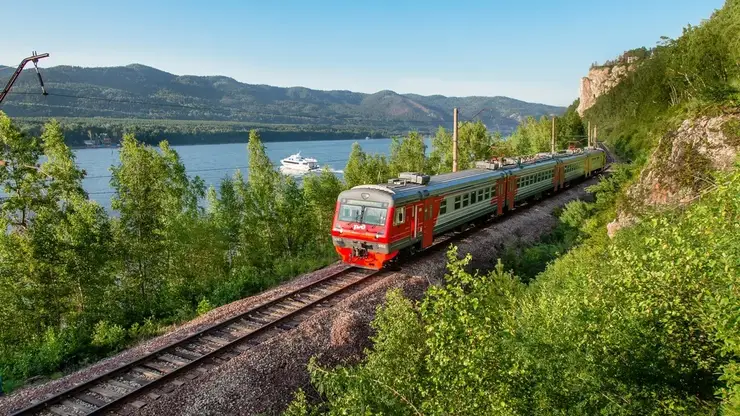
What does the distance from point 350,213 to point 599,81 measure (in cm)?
11103

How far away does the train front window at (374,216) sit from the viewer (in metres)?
15.5

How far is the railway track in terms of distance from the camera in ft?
29.6

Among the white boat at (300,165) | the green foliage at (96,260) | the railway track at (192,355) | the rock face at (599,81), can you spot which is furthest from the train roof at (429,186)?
the rock face at (599,81)

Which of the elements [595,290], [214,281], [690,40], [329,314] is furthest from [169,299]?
[690,40]

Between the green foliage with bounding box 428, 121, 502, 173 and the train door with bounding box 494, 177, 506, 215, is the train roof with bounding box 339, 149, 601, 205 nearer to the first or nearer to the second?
the train door with bounding box 494, 177, 506, 215

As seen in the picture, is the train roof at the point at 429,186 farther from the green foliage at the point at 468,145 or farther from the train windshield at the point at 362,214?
the green foliage at the point at 468,145

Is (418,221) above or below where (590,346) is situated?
below

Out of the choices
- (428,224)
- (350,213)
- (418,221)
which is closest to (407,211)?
(418,221)

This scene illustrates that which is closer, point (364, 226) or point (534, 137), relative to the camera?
point (364, 226)

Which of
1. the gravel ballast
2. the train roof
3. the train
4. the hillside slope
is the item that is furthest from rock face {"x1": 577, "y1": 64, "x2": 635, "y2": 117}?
the hillside slope

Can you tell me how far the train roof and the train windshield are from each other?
315mm

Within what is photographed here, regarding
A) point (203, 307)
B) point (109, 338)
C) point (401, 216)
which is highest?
point (401, 216)

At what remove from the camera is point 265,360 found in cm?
1056

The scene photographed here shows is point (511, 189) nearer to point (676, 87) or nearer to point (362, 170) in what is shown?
point (362, 170)
